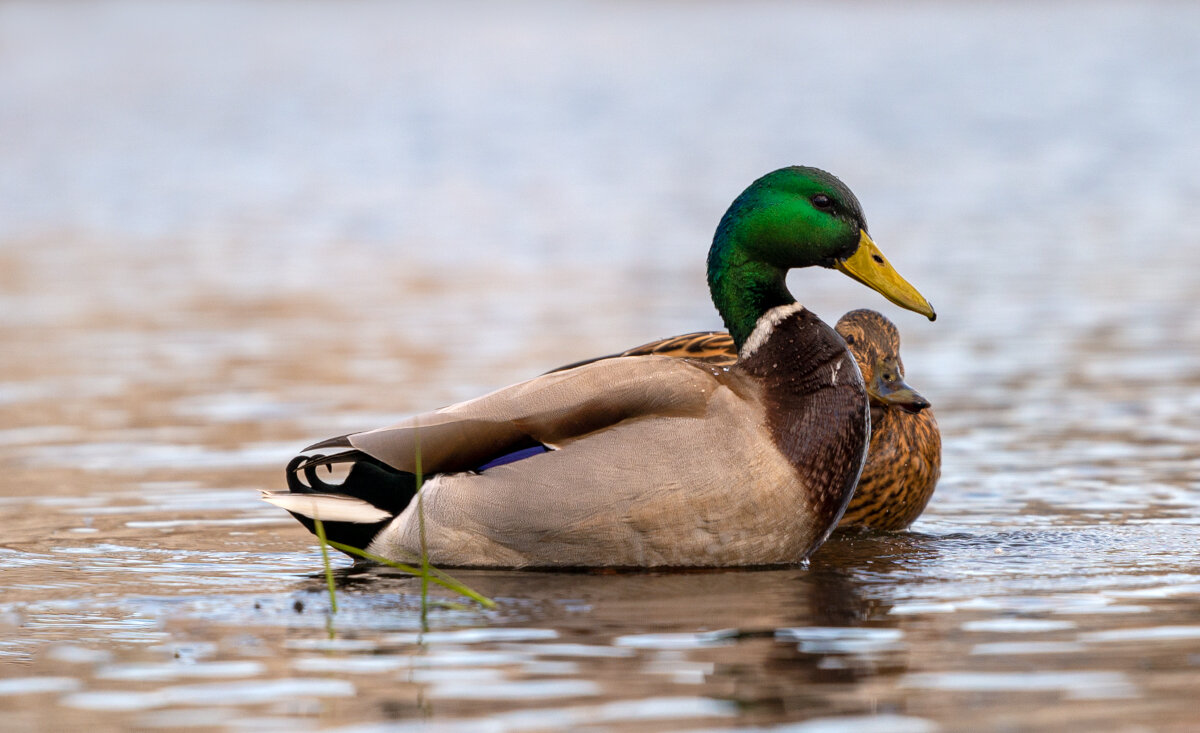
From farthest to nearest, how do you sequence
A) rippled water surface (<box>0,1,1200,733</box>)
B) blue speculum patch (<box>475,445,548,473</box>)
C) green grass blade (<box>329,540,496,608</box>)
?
blue speculum patch (<box>475,445,548,473</box>), green grass blade (<box>329,540,496,608</box>), rippled water surface (<box>0,1,1200,733</box>)

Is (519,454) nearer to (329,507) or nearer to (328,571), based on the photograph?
(329,507)

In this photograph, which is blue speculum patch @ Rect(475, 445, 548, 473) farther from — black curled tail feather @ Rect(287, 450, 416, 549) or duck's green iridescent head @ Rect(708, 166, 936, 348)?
duck's green iridescent head @ Rect(708, 166, 936, 348)

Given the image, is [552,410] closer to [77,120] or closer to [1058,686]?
[1058,686]

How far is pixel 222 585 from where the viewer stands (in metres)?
5.45

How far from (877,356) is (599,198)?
11.6 meters

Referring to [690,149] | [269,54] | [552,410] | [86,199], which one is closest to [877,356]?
[552,410]

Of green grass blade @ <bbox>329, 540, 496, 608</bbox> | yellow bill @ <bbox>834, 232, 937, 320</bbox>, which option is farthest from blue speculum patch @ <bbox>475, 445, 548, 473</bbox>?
yellow bill @ <bbox>834, 232, 937, 320</bbox>

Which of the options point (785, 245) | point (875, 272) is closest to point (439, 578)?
point (785, 245)

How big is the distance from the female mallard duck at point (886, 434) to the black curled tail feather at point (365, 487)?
953 millimetres

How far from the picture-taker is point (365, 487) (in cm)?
561

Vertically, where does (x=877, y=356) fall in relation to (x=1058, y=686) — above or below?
above

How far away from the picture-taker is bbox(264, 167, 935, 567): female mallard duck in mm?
5371

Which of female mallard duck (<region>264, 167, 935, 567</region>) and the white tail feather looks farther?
the white tail feather

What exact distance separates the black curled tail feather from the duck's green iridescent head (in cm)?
115
